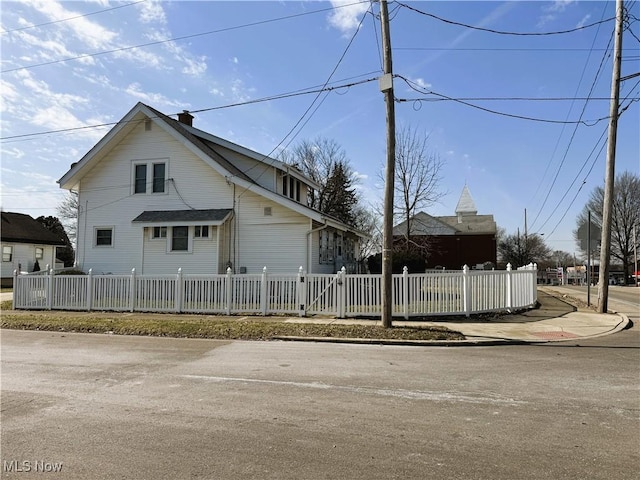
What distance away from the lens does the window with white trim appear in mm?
19188

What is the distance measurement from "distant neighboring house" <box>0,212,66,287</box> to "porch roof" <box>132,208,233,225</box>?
1992 centimetres

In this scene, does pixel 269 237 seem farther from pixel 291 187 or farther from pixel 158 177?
pixel 291 187

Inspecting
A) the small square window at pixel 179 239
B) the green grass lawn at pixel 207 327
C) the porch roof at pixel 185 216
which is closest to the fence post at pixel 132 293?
the green grass lawn at pixel 207 327

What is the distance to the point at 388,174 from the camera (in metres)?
10.9

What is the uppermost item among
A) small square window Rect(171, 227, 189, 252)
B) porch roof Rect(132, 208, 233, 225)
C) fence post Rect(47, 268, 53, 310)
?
porch roof Rect(132, 208, 233, 225)

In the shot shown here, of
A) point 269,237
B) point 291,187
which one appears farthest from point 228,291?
point 291,187

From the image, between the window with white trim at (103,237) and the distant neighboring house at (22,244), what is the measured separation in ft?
55.7

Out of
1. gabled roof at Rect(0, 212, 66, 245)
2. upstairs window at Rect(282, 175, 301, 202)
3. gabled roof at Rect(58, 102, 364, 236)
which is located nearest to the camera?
gabled roof at Rect(58, 102, 364, 236)

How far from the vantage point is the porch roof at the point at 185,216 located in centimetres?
1706

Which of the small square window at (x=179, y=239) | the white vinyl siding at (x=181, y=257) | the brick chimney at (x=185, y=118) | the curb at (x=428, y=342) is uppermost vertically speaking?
the brick chimney at (x=185, y=118)

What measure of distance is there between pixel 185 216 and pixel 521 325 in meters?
13.0

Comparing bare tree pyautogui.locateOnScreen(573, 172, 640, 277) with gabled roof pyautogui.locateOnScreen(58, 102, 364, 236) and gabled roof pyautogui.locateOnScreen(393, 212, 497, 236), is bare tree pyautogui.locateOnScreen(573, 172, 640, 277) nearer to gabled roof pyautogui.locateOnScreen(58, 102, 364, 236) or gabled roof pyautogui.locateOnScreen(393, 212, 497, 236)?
gabled roof pyautogui.locateOnScreen(393, 212, 497, 236)

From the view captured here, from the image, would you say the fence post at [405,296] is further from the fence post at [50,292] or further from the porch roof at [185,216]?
the fence post at [50,292]

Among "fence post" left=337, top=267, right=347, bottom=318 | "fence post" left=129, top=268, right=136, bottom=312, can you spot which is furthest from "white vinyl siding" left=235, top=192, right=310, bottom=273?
"fence post" left=337, top=267, right=347, bottom=318
